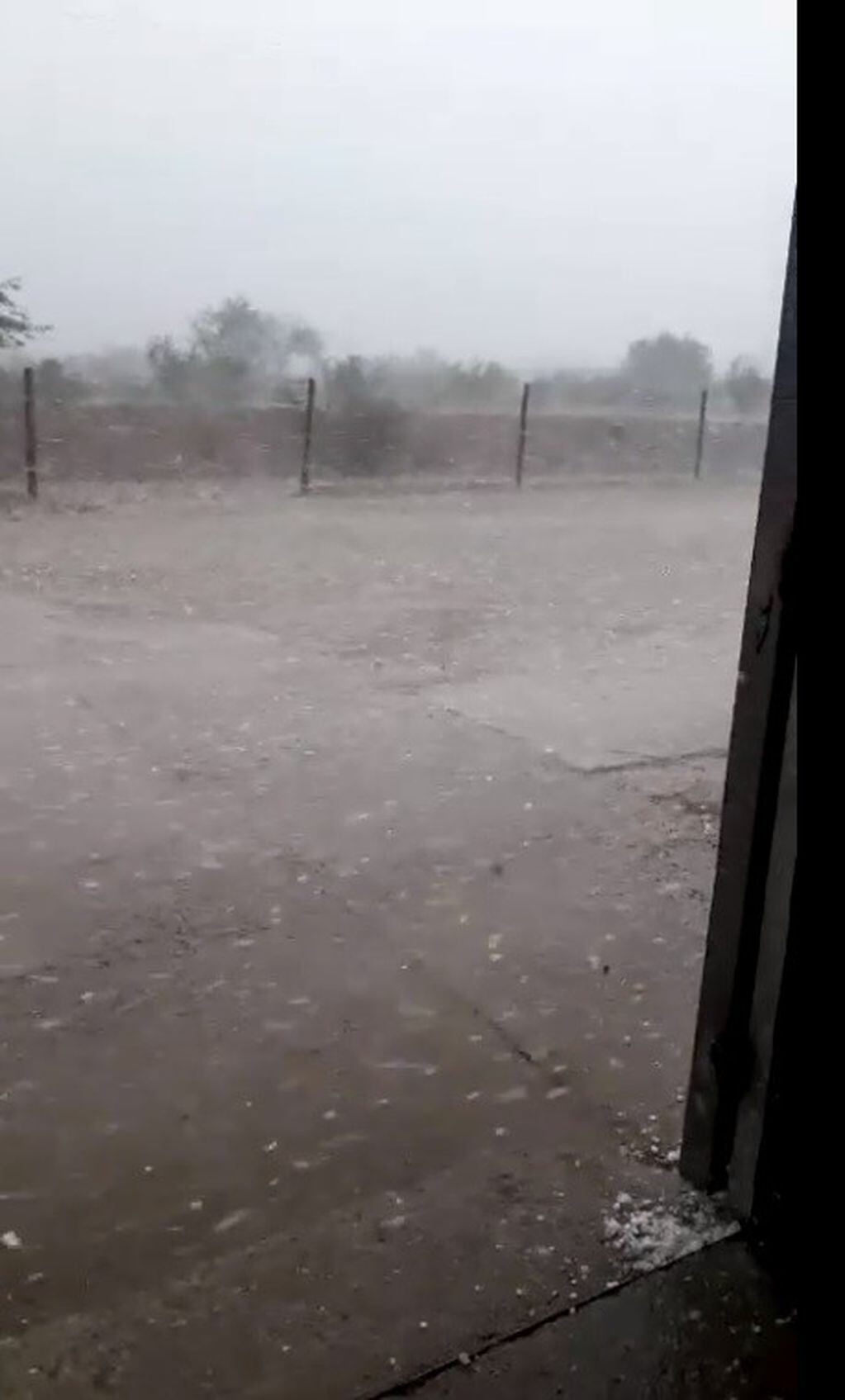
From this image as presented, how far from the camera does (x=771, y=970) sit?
116 centimetres

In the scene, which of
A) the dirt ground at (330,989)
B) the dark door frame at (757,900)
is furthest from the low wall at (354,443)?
the dark door frame at (757,900)

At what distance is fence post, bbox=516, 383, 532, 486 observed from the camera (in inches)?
367

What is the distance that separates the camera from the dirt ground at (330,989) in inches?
45.4

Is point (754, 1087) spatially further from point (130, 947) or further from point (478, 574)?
point (478, 574)

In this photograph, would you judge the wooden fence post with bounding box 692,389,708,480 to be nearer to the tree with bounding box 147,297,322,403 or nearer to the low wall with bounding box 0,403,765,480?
the low wall with bounding box 0,403,765,480

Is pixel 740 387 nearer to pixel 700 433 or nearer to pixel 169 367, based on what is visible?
pixel 700 433

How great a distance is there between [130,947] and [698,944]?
86 cm

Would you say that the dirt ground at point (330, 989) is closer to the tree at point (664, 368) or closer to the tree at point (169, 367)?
the tree at point (169, 367)

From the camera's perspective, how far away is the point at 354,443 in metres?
9.06

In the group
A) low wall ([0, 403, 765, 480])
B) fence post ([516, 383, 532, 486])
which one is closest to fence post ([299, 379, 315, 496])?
low wall ([0, 403, 765, 480])

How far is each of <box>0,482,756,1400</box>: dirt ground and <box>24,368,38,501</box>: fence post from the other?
2.96 metres

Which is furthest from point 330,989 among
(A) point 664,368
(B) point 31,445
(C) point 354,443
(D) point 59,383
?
(A) point 664,368

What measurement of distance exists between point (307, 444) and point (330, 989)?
7046 millimetres

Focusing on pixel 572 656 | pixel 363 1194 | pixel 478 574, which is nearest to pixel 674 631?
pixel 572 656
